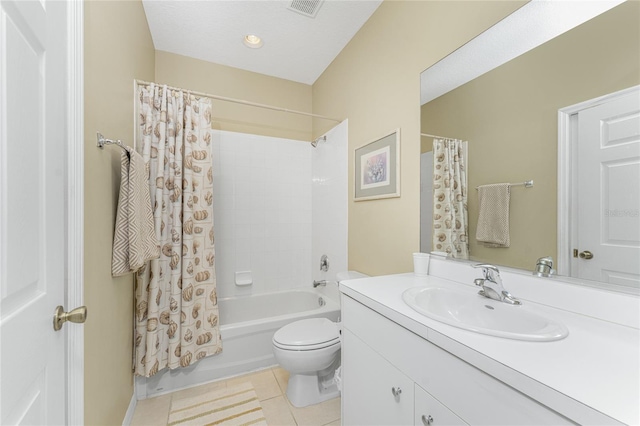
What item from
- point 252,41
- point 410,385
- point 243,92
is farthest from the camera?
point 243,92

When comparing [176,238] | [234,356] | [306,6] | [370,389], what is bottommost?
[234,356]

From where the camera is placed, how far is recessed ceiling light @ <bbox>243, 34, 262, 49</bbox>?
6.69ft

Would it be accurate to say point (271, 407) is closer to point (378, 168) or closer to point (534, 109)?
point (378, 168)

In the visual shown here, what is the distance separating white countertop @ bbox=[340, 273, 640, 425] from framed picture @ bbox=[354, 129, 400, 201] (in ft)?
3.08

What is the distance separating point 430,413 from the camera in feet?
2.35

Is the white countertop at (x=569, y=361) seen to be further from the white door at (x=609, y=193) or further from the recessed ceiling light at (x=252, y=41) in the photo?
the recessed ceiling light at (x=252, y=41)

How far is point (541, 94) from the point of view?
0.92m

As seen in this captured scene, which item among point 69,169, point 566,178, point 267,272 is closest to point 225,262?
point 267,272

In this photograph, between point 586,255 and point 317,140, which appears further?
point 317,140

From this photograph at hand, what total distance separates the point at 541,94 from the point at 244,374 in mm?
2387

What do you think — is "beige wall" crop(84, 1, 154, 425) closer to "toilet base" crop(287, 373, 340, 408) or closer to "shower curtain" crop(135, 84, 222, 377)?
"shower curtain" crop(135, 84, 222, 377)

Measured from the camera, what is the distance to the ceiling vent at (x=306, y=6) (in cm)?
166

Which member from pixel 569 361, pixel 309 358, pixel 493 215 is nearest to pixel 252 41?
pixel 493 215

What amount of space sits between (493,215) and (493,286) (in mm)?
313
